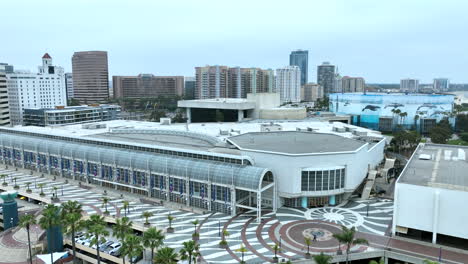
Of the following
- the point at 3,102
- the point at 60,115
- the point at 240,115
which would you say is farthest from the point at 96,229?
the point at 3,102

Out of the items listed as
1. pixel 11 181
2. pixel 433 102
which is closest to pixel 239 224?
pixel 11 181

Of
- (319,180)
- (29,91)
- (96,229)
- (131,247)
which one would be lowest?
(131,247)

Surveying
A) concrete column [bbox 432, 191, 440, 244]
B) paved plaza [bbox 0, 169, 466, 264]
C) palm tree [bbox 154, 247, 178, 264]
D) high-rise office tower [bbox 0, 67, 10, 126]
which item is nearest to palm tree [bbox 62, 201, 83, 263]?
paved plaza [bbox 0, 169, 466, 264]

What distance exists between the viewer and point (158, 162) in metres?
78.8

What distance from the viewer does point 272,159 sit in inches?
2872

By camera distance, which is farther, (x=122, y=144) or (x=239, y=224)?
(x=122, y=144)

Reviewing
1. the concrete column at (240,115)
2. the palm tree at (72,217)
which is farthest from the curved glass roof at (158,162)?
the concrete column at (240,115)

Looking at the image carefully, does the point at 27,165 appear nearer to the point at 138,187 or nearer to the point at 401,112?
the point at 138,187

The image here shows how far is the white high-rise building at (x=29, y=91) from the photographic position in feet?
575

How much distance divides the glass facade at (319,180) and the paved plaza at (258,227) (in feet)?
13.8

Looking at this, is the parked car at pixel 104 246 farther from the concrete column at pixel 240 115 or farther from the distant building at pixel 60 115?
the distant building at pixel 60 115

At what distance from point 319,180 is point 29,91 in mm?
161770

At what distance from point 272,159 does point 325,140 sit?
2193cm

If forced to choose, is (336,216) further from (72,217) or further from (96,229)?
(72,217)
